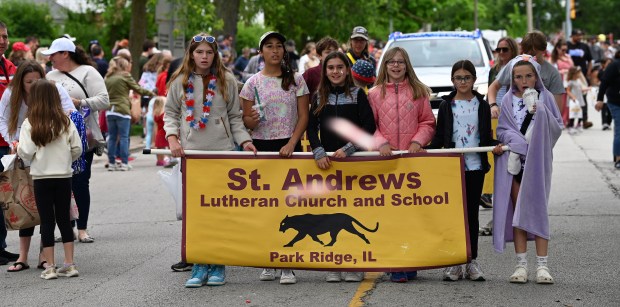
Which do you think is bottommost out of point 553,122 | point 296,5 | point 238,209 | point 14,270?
point 14,270

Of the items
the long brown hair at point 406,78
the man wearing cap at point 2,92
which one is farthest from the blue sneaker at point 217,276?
the man wearing cap at point 2,92

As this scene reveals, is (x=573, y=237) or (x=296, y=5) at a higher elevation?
(x=296, y=5)

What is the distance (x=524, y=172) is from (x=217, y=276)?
2308mm

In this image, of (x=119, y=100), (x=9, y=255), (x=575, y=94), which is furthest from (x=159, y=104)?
(x=575, y=94)

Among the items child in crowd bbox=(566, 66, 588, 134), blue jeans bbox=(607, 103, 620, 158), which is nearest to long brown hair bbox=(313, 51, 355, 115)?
blue jeans bbox=(607, 103, 620, 158)

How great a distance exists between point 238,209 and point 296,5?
3485 centimetres

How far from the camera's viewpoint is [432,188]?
8.61 meters

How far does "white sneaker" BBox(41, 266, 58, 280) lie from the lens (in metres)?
9.41

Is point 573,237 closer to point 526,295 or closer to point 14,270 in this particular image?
point 526,295

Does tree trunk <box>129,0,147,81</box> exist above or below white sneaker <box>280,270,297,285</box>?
above

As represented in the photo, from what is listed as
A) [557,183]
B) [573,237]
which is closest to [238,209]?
[573,237]

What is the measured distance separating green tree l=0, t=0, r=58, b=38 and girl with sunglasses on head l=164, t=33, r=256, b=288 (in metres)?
34.3

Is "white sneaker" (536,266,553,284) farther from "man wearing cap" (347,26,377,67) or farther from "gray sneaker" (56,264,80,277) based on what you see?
"man wearing cap" (347,26,377,67)

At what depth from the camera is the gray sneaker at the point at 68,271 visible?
31.1 feet
